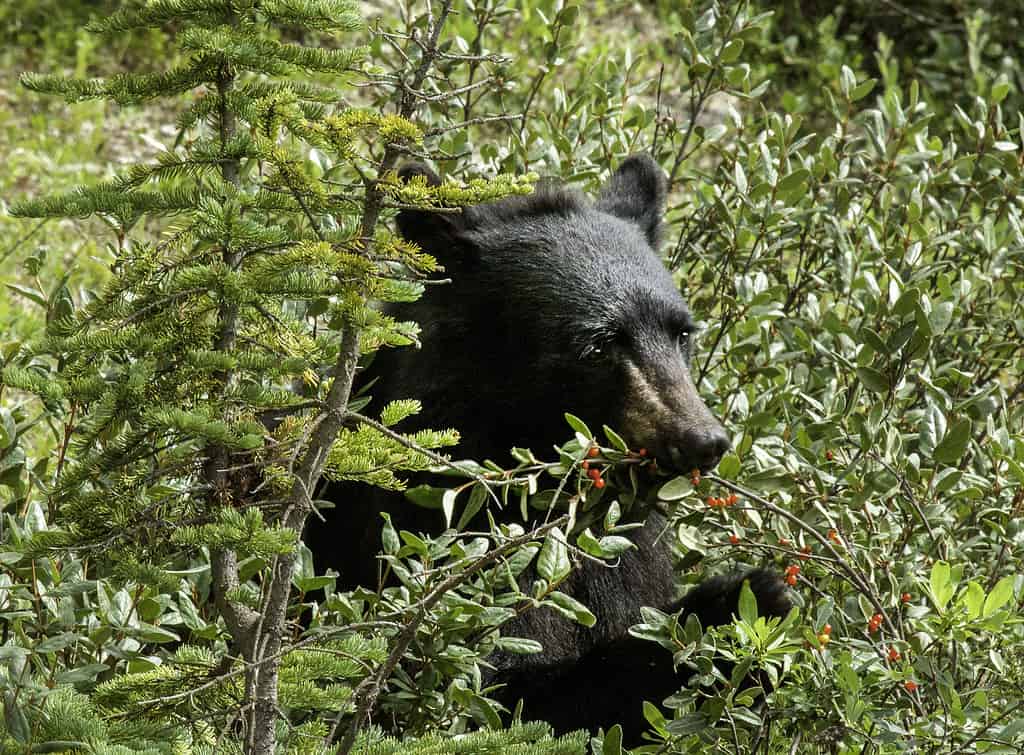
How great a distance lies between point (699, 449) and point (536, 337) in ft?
2.18

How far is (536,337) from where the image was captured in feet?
11.9

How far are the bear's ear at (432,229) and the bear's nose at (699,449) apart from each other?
3.09 feet

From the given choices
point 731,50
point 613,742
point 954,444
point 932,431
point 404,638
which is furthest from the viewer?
point 731,50

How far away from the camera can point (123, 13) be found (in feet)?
7.79

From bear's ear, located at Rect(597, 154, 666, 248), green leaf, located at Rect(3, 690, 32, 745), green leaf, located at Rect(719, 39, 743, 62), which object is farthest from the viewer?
green leaf, located at Rect(719, 39, 743, 62)

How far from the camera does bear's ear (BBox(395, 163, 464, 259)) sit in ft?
12.0

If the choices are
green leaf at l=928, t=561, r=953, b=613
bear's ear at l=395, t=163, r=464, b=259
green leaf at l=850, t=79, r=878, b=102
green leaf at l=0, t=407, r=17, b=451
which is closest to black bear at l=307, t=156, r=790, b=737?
bear's ear at l=395, t=163, r=464, b=259

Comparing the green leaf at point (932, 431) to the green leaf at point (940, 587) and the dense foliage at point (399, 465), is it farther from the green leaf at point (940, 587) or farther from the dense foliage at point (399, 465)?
the green leaf at point (940, 587)

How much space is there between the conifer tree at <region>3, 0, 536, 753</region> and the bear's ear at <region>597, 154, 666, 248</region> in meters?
1.73

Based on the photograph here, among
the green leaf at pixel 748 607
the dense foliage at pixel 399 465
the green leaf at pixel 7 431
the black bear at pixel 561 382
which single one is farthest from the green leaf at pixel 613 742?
the green leaf at pixel 7 431

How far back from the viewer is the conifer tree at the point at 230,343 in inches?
90.7

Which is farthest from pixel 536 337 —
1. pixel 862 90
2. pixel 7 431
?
pixel 862 90

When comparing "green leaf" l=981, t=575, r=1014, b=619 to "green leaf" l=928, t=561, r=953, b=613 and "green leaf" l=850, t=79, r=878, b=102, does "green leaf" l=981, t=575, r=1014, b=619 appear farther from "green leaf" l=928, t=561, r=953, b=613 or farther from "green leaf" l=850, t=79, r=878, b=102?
"green leaf" l=850, t=79, r=878, b=102

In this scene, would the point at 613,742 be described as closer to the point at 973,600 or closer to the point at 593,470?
the point at 593,470
